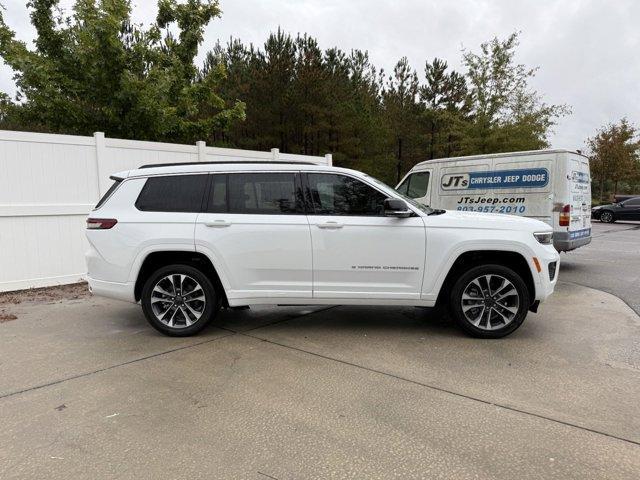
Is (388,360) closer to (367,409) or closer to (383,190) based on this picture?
(367,409)

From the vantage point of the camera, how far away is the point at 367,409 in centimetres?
334

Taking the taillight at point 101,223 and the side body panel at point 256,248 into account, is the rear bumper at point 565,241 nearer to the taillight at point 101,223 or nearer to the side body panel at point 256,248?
the side body panel at point 256,248

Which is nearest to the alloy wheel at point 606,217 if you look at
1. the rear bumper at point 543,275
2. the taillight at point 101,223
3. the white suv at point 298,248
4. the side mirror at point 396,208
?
the white suv at point 298,248

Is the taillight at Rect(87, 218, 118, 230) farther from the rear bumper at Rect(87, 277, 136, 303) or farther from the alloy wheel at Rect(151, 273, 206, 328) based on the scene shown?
the alloy wheel at Rect(151, 273, 206, 328)

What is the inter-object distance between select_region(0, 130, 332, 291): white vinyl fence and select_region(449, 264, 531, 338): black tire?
6.10 meters

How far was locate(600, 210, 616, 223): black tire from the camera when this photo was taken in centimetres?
2308

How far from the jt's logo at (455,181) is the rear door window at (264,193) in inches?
248

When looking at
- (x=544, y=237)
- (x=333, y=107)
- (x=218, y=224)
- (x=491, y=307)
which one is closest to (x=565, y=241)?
(x=544, y=237)

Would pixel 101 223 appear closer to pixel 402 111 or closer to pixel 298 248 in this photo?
pixel 298 248

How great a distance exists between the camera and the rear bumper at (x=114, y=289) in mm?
4984

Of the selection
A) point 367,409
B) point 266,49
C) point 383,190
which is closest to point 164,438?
point 367,409

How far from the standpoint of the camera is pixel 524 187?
9.12 metres

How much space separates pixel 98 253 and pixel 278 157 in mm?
5951

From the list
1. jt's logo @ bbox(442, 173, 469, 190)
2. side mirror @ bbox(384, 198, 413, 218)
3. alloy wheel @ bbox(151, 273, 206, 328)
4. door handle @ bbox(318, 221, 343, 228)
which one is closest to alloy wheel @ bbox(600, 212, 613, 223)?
jt's logo @ bbox(442, 173, 469, 190)
